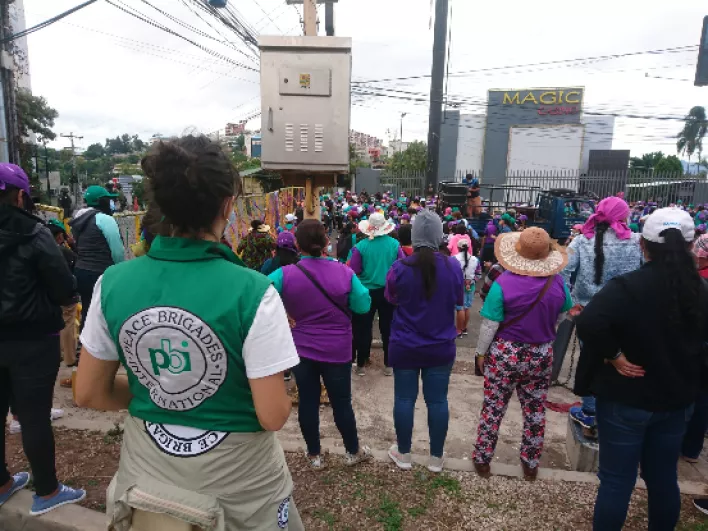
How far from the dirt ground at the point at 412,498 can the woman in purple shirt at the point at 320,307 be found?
0.52 metres

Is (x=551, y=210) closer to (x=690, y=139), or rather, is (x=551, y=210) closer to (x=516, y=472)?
(x=516, y=472)

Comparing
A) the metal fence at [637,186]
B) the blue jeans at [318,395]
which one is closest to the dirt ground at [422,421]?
the blue jeans at [318,395]

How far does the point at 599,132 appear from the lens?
116 ft

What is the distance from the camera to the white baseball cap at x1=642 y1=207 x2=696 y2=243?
80.4 inches

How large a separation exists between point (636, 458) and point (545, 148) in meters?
36.1

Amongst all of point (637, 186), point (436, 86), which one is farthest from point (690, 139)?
point (436, 86)

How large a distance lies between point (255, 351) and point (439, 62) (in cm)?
1620

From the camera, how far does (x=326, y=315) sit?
283 cm

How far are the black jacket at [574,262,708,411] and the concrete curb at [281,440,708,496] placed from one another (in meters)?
1.23

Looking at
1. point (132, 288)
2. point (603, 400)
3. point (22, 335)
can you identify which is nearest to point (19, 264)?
point (22, 335)

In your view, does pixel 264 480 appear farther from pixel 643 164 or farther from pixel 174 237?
pixel 643 164

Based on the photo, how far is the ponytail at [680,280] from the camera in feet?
6.44

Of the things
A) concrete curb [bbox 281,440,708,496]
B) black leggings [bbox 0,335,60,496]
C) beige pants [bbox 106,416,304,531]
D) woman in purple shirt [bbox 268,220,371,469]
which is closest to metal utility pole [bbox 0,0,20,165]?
black leggings [bbox 0,335,60,496]

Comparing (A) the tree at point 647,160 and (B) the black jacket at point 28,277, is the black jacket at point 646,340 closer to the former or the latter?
(B) the black jacket at point 28,277
